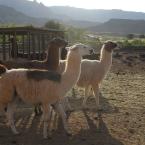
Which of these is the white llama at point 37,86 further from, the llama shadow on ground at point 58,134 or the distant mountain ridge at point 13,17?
the distant mountain ridge at point 13,17

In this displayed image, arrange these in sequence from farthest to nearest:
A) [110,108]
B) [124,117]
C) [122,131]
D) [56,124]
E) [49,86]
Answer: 1. [110,108]
2. [124,117]
3. [56,124]
4. [122,131]
5. [49,86]

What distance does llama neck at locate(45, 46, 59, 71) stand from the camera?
8.54 metres

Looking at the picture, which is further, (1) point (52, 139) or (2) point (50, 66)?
(2) point (50, 66)

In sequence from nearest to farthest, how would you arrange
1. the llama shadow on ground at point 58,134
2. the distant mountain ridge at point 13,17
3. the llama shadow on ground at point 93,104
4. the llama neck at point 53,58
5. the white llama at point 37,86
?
the llama shadow on ground at point 58,134
the white llama at point 37,86
the llama neck at point 53,58
the llama shadow on ground at point 93,104
the distant mountain ridge at point 13,17

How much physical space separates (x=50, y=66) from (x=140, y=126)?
88.4 inches

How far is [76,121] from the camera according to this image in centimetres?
823

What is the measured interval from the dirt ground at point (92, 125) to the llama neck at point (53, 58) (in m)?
1.04

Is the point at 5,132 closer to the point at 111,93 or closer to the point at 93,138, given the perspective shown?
the point at 93,138

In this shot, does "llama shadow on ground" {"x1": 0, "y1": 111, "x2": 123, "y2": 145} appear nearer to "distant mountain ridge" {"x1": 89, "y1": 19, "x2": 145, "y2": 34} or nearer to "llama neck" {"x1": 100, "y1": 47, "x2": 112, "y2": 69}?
"llama neck" {"x1": 100, "y1": 47, "x2": 112, "y2": 69}

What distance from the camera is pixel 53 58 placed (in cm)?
859

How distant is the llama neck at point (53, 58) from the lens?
28.0 feet

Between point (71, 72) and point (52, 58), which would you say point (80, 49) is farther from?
point (52, 58)

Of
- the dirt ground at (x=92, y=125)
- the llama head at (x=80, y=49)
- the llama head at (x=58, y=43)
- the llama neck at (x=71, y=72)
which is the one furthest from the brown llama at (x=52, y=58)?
the llama neck at (x=71, y=72)

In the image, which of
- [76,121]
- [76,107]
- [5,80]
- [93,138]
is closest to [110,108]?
[76,107]
